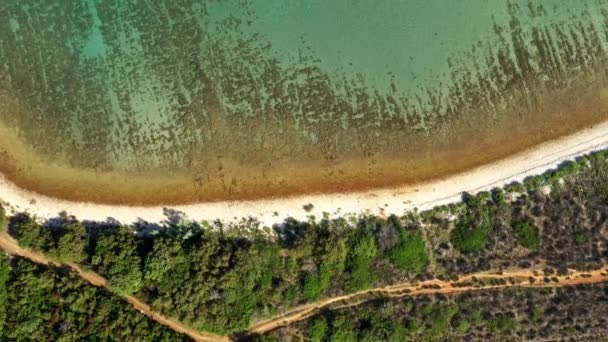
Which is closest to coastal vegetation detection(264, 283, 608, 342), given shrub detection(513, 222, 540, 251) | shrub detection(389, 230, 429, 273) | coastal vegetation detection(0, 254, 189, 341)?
shrub detection(389, 230, 429, 273)

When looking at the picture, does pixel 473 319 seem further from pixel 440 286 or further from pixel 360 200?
pixel 360 200

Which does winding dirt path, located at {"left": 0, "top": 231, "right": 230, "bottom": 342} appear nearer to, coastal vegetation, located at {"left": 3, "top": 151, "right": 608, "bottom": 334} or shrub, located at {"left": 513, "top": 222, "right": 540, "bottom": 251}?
coastal vegetation, located at {"left": 3, "top": 151, "right": 608, "bottom": 334}

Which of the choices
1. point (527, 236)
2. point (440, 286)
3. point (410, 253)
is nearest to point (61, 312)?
point (410, 253)

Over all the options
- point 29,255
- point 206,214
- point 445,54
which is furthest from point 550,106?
point 29,255

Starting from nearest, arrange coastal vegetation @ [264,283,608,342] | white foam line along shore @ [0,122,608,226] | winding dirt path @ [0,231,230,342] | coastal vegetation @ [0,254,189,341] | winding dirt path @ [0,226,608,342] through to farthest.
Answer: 1. coastal vegetation @ [0,254,189,341]
2. coastal vegetation @ [264,283,608,342]
3. winding dirt path @ [0,231,230,342]
4. winding dirt path @ [0,226,608,342]
5. white foam line along shore @ [0,122,608,226]

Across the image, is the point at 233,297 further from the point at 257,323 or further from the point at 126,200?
the point at 126,200

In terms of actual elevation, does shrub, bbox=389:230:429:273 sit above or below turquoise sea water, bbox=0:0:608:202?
below
